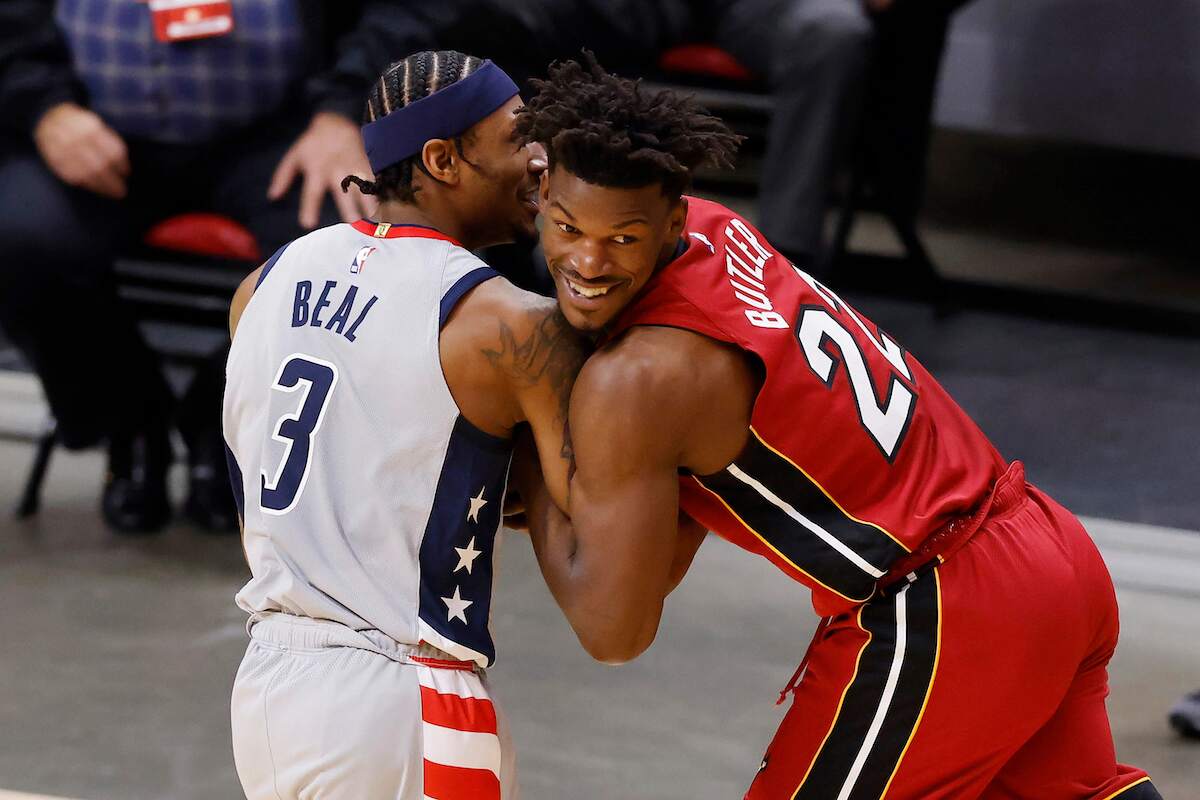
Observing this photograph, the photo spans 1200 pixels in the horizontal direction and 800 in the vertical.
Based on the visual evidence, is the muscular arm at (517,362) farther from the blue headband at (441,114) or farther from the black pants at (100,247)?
the black pants at (100,247)

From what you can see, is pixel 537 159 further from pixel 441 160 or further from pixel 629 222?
pixel 629 222

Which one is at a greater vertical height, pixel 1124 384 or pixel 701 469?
pixel 701 469

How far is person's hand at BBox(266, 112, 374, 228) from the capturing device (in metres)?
4.16

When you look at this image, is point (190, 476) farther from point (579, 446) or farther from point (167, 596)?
point (579, 446)

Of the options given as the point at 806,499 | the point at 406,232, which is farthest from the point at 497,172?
the point at 806,499

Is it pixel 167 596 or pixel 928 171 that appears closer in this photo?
pixel 167 596

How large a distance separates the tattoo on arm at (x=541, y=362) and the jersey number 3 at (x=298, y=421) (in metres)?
0.23

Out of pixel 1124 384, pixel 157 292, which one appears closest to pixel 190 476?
pixel 157 292

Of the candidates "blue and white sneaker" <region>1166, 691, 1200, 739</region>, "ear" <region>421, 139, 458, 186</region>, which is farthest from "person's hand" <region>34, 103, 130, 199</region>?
"blue and white sneaker" <region>1166, 691, 1200, 739</region>

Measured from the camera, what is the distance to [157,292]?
5.04m

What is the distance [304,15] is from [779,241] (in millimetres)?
1590

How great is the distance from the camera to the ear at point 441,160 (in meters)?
2.12

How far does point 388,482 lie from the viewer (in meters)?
2.03

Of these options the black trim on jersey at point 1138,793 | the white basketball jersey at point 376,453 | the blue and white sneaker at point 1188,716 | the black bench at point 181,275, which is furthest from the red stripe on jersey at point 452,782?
the black bench at point 181,275
